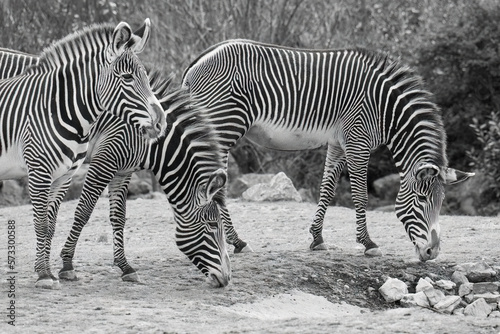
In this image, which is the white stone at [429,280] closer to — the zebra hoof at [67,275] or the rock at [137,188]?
the zebra hoof at [67,275]

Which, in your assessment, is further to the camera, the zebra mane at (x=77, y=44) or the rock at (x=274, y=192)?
the rock at (x=274, y=192)

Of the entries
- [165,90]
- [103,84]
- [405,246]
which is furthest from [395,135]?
[103,84]

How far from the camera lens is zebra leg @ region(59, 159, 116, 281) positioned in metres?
8.48

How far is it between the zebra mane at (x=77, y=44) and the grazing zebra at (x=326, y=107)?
218 centimetres

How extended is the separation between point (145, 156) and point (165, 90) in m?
0.68

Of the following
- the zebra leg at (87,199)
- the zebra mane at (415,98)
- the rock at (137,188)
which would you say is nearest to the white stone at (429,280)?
the zebra mane at (415,98)

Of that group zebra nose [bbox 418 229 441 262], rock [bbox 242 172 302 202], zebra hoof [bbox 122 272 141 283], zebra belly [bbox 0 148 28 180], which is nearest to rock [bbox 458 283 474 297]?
zebra nose [bbox 418 229 441 262]

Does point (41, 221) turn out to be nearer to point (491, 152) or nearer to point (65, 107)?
point (65, 107)

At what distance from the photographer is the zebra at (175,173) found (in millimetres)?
8219

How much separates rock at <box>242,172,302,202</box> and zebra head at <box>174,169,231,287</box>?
21.5ft

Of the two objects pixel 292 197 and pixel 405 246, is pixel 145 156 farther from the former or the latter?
pixel 292 197

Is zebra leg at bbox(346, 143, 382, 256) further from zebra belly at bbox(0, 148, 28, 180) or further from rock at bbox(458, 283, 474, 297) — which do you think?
zebra belly at bbox(0, 148, 28, 180)

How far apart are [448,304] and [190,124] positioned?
9.46 feet

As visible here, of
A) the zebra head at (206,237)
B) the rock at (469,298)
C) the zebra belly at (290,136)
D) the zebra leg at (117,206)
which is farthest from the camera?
the zebra belly at (290,136)
